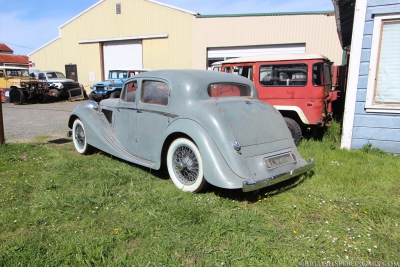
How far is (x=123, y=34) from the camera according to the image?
19250 mm

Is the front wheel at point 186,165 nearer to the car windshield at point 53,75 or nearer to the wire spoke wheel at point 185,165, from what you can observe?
the wire spoke wheel at point 185,165

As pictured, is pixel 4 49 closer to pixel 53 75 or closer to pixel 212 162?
pixel 53 75

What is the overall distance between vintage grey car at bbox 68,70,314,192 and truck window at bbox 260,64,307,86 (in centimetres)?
214

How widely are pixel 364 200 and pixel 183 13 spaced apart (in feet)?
52.3

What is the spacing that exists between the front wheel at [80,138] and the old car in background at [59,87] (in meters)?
12.6

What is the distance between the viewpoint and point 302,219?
3.14 meters

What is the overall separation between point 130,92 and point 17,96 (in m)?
14.1

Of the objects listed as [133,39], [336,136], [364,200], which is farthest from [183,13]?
[364,200]

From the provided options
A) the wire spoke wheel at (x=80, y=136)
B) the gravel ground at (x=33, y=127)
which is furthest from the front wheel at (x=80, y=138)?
the gravel ground at (x=33, y=127)

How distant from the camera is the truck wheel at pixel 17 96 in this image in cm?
1564

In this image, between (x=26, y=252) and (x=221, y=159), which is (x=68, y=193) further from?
(x=221, y=159)

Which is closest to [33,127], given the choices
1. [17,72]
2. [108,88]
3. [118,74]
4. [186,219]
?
[108,88]

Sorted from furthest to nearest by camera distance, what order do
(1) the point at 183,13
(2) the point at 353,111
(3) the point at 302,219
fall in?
(1) the point at 183,13, (2) the point at 353,111, (3) the point at 302,219

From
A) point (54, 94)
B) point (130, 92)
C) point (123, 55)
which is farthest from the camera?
point (123, 55)
